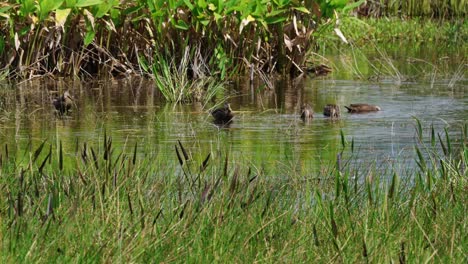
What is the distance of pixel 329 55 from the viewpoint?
689 inches

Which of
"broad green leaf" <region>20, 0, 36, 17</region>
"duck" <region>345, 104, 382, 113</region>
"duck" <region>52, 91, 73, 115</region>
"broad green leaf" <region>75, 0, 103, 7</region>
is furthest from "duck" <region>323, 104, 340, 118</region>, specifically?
"broad green leaf" <region>20, 0, 36, 17</region>

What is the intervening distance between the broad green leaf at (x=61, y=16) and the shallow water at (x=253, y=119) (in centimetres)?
72

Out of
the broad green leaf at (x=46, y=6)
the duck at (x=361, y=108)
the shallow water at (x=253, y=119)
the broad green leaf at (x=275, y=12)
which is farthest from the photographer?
the broad green leaf at (x=275, y=12)

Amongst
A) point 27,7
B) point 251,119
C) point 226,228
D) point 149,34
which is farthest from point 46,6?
point 226,228

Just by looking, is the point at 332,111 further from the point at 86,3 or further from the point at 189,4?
the point at 86,3

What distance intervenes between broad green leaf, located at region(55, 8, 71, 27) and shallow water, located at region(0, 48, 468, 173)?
718 mm

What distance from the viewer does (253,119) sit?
33.2ft

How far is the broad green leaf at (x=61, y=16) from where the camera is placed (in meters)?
12.8

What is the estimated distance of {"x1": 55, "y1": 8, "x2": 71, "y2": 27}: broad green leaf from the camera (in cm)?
1277

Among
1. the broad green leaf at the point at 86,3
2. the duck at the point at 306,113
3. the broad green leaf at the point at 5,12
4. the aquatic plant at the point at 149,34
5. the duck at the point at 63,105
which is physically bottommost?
the duck at the point at 306,113

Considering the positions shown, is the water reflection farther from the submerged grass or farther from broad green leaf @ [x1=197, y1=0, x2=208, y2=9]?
the submerged grass

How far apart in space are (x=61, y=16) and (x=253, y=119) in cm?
359

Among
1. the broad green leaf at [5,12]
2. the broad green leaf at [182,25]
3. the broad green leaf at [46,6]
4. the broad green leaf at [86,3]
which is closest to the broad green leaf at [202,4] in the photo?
the broad green leaf at [182,25]

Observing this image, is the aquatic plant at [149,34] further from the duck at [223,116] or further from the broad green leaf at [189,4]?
the duck at [223,116]
